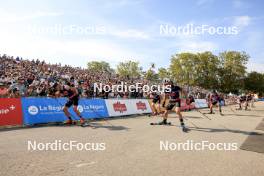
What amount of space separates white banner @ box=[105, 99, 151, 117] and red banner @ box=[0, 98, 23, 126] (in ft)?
22.0

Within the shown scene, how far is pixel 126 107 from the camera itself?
2045 centimetres

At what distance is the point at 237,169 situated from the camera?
228 inches

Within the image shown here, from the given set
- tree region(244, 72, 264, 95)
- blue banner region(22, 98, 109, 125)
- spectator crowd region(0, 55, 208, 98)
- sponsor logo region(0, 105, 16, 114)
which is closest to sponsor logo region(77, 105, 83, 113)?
blue banner region(22, 98, 109, 125)

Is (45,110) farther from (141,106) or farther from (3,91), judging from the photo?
(141,106)

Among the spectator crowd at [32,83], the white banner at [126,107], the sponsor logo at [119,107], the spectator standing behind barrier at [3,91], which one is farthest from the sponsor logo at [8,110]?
the sponsor logo at [119,107]

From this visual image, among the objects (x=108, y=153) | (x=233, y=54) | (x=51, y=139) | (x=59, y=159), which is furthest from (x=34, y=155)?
(x=233, y=54)

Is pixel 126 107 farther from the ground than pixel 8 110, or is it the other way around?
pixel 8 110

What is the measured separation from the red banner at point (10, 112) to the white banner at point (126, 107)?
670 cm

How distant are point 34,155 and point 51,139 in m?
2.34

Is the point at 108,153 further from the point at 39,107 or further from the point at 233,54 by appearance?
the point at 233,54

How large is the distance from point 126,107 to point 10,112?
9.45m

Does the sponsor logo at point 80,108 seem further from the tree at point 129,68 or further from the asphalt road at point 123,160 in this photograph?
the tree at point 129,68

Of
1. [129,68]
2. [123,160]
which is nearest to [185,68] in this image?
[129,68]

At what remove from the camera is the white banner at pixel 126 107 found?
18.8m
